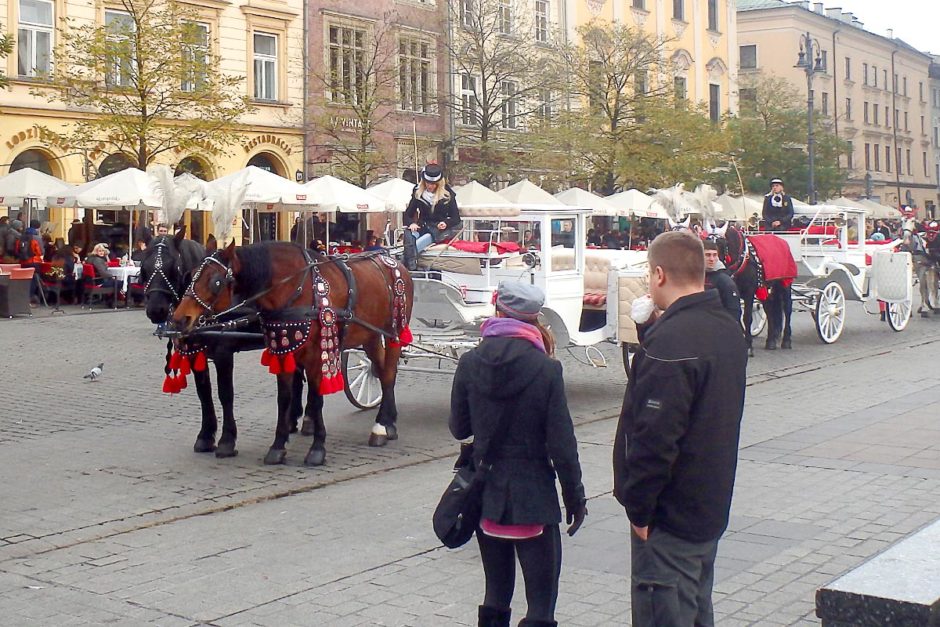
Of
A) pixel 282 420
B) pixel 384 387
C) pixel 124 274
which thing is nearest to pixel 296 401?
pixel 384 387

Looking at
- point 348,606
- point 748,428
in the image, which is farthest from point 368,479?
point 748,428

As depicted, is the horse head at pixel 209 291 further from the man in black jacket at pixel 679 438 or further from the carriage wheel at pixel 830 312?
the carriage wheel at pixel 830 312

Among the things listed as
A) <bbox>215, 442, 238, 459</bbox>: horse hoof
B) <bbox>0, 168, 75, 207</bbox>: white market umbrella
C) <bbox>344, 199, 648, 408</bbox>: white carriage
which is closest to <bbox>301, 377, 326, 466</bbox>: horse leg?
<bbox>215, 442, 238, 459</bbox>: horse hoof

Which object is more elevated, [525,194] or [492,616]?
[525,194]

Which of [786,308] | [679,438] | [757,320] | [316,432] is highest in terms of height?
[786,308]

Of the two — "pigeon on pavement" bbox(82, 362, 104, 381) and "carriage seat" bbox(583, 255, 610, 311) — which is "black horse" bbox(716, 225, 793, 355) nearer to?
"carriage seat" bbox(583, 255, 610, 311)

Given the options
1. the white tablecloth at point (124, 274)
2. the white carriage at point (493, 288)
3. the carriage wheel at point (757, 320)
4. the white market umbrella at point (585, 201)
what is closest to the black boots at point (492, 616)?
the white carriage at point (493, 288)

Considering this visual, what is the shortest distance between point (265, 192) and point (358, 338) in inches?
547

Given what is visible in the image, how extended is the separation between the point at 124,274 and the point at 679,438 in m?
22.0

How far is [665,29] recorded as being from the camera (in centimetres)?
5138

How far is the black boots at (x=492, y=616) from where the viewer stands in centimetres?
470

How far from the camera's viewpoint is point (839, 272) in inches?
749

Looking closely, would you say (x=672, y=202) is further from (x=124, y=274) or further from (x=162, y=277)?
(x=124, y=274)

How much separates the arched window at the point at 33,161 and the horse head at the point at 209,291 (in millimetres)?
21845
